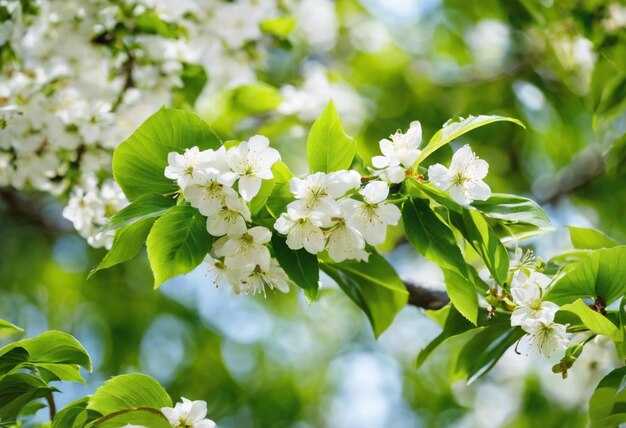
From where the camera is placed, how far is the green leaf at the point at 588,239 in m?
1.63

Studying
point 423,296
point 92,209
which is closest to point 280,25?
point 92,209

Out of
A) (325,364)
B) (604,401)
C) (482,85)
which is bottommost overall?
(325,364)

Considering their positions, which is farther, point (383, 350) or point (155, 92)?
point (383, 350)

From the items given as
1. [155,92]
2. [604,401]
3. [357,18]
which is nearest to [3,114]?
[155,92]

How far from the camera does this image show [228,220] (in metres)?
1.24

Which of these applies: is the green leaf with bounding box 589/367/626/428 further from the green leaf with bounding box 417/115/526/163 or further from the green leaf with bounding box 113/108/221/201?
the green leaf with bounding box 113/108/221/201

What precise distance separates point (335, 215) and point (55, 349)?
0.49 metres

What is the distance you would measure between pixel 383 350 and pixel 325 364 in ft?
1.11

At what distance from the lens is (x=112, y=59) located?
2.49 metres

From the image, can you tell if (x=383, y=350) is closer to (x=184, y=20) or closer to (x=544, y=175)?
(x=544, y=175)

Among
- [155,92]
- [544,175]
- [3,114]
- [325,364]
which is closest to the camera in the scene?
[3,114]

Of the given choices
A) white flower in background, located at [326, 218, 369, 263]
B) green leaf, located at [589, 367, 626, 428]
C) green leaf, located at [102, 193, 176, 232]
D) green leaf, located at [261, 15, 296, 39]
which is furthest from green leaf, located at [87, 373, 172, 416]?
green leaf, located at [261, 15, 296, 39]

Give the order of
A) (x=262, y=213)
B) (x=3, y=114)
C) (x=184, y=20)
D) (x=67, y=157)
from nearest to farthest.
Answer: (x=262, y=213) < (x=3, y=114) < (x=67, y=157) < (x=184, y=20)

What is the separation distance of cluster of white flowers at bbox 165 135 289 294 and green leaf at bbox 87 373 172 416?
0.23 metres
